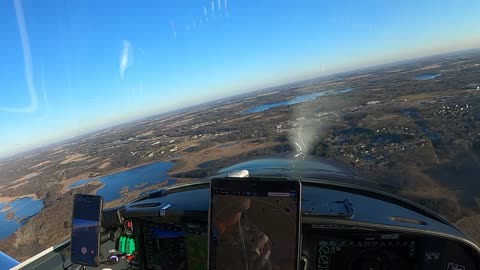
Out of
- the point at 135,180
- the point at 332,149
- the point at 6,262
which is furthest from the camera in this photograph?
the point at 135,180

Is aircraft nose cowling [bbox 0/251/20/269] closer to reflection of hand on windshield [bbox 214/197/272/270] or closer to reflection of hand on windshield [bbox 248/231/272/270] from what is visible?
reflection of hand on windshield [bbox 214/197/272/270]

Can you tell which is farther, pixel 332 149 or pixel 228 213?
pixel 332 149

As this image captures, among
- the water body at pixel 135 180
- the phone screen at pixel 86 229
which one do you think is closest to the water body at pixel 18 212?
the water body at pixel 135 180

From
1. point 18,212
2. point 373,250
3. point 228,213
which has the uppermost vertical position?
point 228,213

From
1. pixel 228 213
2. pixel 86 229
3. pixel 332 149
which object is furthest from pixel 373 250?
pixel 332 149

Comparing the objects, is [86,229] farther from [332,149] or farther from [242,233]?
[332,149]

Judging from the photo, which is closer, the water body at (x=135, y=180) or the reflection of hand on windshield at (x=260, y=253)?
the reflection of hand on windshield at (x=260, y=253)

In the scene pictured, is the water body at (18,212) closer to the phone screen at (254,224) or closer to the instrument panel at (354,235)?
the instrument panel at (354,235)
